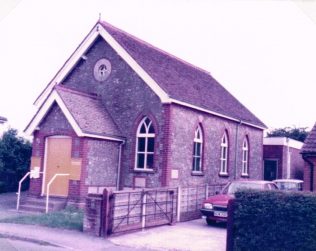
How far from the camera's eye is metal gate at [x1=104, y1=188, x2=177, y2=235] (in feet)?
43.4

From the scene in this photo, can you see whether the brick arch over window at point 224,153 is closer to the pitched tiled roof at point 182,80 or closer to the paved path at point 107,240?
the pitched tiled roof at point 182,80

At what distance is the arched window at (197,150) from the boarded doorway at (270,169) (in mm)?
15034

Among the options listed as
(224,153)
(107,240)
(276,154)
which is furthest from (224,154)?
(107,240)

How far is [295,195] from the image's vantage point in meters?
10.6

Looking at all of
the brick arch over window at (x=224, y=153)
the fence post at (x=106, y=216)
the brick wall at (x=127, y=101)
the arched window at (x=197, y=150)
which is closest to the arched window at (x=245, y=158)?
the brick arch over window at (x=224, y=153)

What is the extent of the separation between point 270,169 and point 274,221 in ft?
82.9

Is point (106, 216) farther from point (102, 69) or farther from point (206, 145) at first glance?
point (102, 69)

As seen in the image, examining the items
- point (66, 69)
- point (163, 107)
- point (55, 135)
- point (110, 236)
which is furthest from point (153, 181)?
point (66, 69)

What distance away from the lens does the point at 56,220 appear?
1458cm

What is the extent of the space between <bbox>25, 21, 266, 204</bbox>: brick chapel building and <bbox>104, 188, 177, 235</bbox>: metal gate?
2549 mm

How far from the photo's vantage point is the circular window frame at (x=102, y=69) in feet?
69.7

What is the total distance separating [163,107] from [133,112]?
174 cm

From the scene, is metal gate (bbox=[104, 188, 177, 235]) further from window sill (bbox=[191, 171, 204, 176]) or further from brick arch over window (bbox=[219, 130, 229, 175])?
brick arch over window (bbox=[219, 130, 229, 175])

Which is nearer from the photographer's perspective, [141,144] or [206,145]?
[141,144]
